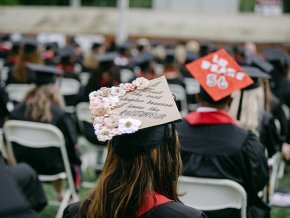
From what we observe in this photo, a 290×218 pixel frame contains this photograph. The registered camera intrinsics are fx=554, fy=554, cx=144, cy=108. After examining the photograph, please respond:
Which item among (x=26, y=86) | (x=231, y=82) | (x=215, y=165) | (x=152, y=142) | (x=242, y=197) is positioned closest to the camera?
(x=152, y=142)

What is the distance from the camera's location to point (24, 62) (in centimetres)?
825

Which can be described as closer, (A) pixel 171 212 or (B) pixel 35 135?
(A) pixel 171 212

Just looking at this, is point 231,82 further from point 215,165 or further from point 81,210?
point 81,210

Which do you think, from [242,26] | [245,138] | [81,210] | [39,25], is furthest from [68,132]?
[39,25]

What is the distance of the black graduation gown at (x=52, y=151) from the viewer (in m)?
4.79

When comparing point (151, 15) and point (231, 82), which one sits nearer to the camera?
point (231, 82)

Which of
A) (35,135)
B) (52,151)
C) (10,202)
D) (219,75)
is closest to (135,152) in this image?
(10,202)

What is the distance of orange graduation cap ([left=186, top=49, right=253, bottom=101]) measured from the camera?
369 centimetres

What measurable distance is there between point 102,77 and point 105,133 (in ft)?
16.7

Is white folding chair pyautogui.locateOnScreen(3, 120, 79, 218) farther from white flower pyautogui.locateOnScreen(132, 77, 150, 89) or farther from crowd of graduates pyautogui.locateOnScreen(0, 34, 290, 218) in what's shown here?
white flower pyautogui.locateOnScreen(132, 77, 150, 89)

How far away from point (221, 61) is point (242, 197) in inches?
46.4

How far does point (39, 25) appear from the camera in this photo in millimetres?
21375

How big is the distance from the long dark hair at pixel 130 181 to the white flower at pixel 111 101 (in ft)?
0.61

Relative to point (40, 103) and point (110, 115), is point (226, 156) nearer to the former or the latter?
point (110, 115)
